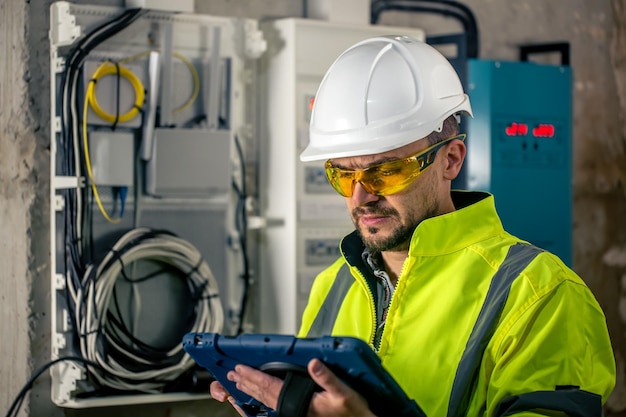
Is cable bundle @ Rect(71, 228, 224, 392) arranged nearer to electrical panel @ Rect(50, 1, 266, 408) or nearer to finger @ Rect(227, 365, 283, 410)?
electrical panel @ Rect(50, 1, 266, 408)

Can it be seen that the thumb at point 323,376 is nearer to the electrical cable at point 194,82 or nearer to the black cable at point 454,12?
the electrical cable at point 194,82

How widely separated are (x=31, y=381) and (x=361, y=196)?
151 cm

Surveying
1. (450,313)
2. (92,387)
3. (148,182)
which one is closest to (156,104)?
(148,182)

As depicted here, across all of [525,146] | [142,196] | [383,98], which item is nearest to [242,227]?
[142,196]

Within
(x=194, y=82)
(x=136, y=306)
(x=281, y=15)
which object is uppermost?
(x=281, y=15)

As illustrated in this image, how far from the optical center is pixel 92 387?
2.82 meters

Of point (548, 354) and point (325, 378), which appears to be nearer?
point (325, 378)

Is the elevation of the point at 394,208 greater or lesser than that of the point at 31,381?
greater

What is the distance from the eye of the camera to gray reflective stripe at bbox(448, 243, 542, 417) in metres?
1.47

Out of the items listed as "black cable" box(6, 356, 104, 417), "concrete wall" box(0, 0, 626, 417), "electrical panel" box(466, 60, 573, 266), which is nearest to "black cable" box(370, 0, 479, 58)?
"concrete wall" box(0, 0, 626, 417)

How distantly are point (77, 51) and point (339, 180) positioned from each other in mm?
1329

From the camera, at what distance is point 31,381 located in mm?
2770

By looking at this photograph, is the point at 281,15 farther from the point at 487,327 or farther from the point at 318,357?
the point at 318,357

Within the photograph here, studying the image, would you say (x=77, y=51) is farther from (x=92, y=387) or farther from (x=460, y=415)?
(x=460, y=415)
